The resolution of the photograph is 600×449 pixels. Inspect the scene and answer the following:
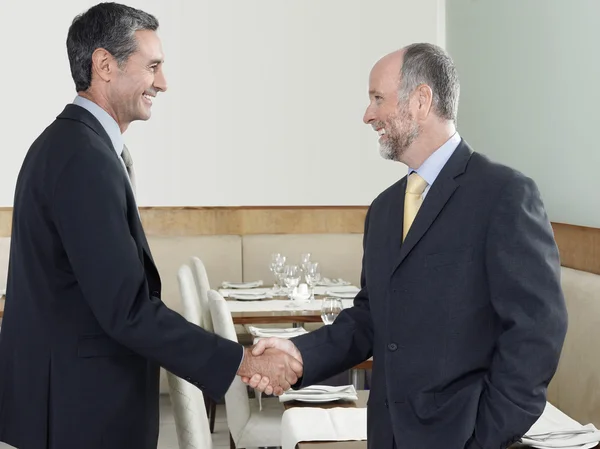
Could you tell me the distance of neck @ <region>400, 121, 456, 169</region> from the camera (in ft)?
6.67

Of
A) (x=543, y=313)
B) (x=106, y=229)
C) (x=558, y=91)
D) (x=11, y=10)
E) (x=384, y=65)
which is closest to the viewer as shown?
(x=543, y=313)

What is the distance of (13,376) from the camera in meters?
2.01

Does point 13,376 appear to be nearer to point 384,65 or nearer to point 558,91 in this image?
point 384,65

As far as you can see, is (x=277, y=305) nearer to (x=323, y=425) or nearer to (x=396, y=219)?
(x=323, y=425)

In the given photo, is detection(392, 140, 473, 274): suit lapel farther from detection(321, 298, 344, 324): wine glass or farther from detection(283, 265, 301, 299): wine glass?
detection(283, 265, 301, 299): wine glass

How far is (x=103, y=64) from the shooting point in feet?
7.12

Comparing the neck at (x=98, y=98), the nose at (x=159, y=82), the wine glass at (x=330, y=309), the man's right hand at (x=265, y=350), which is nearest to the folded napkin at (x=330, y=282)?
the wine glass at (x=330, y=309)

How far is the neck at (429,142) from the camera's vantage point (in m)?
2.03

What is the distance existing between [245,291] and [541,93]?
2.15 m

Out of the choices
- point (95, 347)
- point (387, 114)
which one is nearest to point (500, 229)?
point (387, 114)

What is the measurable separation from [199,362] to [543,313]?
846 millimetres

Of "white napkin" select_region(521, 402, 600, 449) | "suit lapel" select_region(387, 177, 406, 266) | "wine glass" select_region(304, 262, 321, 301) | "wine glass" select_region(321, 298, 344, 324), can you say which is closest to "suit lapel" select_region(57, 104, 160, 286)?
"suit lapel" select_region(387, 177, 406, 266)

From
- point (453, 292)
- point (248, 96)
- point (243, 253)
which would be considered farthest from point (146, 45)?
point (248, 96)

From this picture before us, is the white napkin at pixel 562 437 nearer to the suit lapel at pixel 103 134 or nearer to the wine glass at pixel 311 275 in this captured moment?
the suit lapel at pixel 103 134
